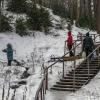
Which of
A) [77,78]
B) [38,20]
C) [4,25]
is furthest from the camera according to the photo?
[38,20]

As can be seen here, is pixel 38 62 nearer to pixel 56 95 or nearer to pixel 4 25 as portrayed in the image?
pixel 4 25

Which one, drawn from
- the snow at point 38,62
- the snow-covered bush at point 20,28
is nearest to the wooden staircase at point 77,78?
the snow at point 38,62

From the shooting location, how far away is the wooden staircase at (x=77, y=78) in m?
14.7

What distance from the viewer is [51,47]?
25.6 metres

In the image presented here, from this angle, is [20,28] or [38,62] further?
[20,28]

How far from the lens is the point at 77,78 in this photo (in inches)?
611

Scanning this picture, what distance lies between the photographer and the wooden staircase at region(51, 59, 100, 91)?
14703 millimetres

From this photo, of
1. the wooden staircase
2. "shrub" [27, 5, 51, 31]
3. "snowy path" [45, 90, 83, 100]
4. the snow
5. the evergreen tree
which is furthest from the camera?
the evergreen tree

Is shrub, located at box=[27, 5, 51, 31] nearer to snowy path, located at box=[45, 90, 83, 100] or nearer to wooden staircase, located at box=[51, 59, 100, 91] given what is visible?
wooden staircase, located at box=[51, 59, 100, 91]

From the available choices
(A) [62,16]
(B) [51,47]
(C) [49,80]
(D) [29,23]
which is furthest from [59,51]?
(A) [62,16]

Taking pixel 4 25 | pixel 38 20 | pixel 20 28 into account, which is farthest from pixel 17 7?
pixel 4 25

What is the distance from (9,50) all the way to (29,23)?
9.63 meters

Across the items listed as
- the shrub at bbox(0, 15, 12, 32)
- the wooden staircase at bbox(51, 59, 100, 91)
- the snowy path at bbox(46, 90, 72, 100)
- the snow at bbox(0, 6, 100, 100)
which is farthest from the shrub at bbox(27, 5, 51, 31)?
the snowy path at bbox(46, 90, 72, 100)

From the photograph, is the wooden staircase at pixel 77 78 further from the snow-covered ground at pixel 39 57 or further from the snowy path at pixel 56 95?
the snowy path at pixel 56 95
